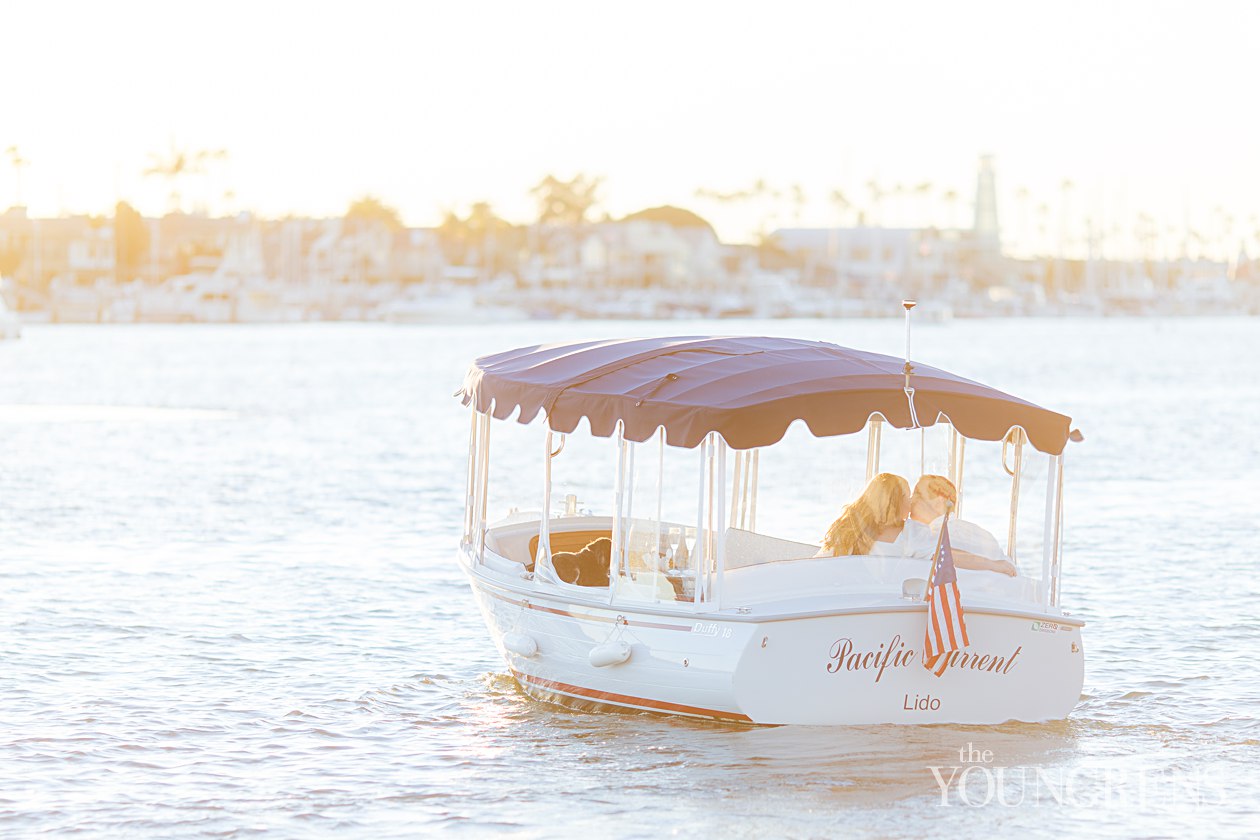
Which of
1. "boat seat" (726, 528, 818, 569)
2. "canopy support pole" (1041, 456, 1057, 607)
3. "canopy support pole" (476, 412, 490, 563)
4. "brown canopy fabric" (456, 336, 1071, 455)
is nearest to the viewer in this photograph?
"brown canopy fabric" (456, 336, 1071, 455)

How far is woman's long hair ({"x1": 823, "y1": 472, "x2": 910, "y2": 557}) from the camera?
12.4m

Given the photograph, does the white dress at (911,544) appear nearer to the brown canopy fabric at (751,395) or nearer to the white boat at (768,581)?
the white boat at (768,581)

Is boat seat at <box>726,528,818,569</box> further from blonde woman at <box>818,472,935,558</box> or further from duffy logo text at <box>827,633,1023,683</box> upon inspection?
duffy logo text at <box>827,633,1023,683</box>

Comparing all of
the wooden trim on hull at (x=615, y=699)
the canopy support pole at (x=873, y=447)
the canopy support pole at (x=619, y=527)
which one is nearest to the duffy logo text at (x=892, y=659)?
the wooden trim on hull at (x=615, y=699)

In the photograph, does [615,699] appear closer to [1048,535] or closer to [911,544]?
[911,544]

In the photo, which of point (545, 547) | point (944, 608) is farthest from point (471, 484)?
point (944, 608)

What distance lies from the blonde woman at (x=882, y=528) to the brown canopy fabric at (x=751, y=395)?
59 cm

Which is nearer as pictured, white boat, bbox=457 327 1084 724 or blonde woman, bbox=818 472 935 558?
white boat, bbox=457 327 1084 724

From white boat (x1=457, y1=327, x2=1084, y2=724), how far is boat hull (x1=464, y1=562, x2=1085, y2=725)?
13mm

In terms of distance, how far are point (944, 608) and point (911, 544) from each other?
655 mm

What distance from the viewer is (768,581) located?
40.0 ft

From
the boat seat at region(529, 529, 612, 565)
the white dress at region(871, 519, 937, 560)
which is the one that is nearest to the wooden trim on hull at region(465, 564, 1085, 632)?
the white dress at region(871, 519, 937, 560)

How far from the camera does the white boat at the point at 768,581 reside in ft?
39.5

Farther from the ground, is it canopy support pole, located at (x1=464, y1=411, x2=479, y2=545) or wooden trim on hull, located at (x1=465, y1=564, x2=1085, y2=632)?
canopy support pole, located at (x1=464, y1=411, x2=479, y2=545)
